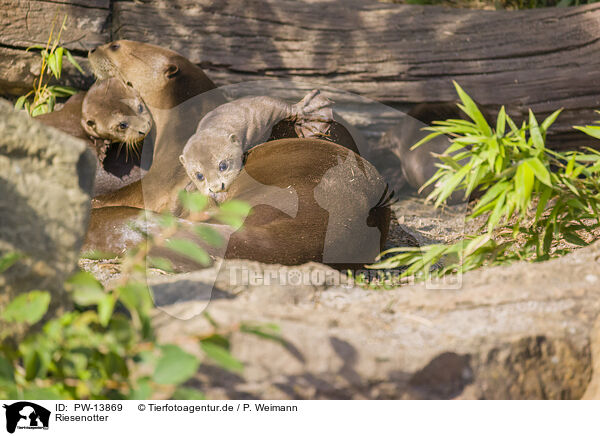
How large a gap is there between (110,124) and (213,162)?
675 mm

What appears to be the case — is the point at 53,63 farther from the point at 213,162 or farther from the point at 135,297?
the point at 135,297

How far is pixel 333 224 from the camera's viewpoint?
2.73 meters

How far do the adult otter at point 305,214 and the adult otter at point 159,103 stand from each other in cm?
43

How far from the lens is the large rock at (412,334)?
140 cm

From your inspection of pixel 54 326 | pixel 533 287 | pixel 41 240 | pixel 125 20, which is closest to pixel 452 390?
pixel 533 287

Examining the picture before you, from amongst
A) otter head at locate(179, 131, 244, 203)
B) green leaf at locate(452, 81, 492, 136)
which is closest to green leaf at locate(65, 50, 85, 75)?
Answer: otter head at locate(179, 131, 244, 203)

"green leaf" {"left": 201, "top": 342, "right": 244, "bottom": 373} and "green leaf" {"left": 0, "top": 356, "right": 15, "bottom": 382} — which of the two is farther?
"green leaf" {"left": 0, "top": 356, "right": 15, "bottom": 382}

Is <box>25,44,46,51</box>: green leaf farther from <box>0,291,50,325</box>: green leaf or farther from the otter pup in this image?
<box>0,291,50,325</box>: green leaf

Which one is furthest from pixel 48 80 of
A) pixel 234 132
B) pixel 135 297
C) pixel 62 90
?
pixel 135 297

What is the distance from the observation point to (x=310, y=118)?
11.5ft

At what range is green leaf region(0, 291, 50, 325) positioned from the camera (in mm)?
1263

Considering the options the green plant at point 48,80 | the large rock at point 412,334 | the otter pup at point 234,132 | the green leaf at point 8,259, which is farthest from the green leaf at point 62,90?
the green leaf at point 8,259

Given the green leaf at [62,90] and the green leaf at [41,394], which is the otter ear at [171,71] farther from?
the green leaf at [41,394]
